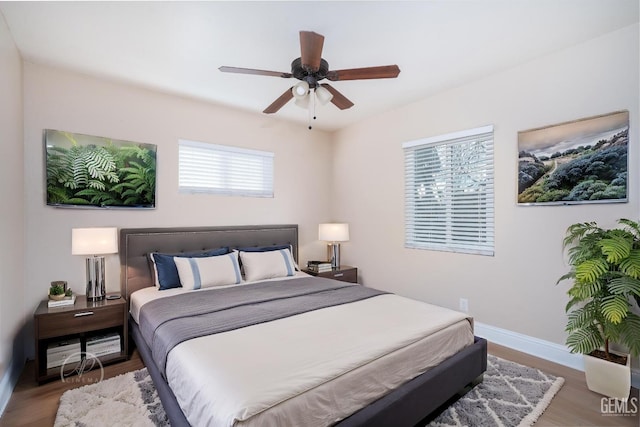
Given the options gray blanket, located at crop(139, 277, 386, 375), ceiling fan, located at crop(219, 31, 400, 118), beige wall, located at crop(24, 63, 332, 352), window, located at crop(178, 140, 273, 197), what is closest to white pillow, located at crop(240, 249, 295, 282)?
gray blanket, located at crop(139, 277, 386, 375)

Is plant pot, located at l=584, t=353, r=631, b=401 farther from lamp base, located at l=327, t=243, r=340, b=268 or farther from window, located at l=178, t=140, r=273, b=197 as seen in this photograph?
window, located at l=178, t=140, r=273, b=197

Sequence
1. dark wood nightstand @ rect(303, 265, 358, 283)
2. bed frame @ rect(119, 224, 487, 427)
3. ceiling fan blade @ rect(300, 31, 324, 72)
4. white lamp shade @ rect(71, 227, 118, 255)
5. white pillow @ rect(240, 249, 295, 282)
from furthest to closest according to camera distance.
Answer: dark wood nightstand @ rect(303, 265, 358, 283) → white pillow @ rect(240, 249, 295, 282) → white lamp shade @ rect(71, 227, 118, 255) → ceiling fan blade @ rect(300, 31, 324, 72) → bed frame @ rect(119, 224, 487, 427)

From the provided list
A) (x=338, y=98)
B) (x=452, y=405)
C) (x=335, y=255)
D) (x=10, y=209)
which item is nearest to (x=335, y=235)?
(x=335, y=255)

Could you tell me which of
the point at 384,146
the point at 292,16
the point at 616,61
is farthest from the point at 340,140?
the point at 616,61

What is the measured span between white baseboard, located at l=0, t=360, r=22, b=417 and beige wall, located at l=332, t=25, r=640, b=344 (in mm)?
3689

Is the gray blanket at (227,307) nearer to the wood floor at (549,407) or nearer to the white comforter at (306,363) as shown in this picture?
the white comforter at (306,363)

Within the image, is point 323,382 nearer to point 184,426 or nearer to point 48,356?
point 184,426

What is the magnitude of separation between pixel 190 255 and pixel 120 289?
29.4 inches

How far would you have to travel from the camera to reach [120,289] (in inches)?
124

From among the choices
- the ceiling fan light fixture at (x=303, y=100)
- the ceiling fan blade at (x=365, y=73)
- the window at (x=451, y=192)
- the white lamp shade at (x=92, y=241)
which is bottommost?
the white lamp shade at (x=92, y=241)

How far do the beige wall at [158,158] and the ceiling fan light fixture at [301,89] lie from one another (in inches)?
76.1

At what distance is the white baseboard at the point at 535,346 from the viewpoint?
2.56m

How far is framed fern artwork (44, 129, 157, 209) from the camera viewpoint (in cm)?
284

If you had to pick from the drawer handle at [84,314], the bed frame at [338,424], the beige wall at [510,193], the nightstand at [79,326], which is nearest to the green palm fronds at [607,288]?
the beige wall at [510,193]
